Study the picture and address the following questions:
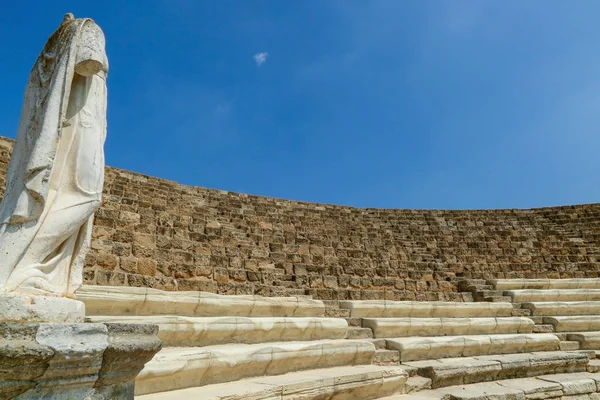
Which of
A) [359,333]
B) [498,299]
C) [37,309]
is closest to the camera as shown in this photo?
[37,309]

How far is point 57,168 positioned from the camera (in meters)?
2.47

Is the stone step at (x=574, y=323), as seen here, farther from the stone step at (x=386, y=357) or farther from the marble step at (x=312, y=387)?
the marble step at (x=312, y=387)

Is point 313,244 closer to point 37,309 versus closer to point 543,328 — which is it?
point 543,328

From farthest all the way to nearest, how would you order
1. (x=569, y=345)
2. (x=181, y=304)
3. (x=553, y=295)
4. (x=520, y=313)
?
(x=553, y=295), (x=520, y=313), (x=569, y=345), (x=181, y=304)

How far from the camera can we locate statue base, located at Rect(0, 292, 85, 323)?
77.8 inches

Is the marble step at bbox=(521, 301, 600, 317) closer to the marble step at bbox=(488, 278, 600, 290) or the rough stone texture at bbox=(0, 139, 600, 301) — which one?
the marble step at bbox=(488, 278, 600, 290)

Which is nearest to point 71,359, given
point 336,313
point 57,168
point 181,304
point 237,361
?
point 57,168

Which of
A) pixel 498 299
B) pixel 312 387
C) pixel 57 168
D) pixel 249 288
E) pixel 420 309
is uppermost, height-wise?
pixel 57 168

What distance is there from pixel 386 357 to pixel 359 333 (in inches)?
21.2

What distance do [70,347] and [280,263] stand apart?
6973mm

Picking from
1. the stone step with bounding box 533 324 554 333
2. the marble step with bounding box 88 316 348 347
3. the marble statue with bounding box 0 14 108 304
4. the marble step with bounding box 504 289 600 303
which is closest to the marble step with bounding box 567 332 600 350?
the stone step with bounding box 533 324 554 333

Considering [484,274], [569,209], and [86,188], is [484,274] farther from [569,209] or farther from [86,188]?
[86,188]

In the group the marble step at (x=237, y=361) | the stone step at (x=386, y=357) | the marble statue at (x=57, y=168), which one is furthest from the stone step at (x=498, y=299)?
the marble statue at (x=57, y=168)

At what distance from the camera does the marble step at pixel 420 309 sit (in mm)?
6660
